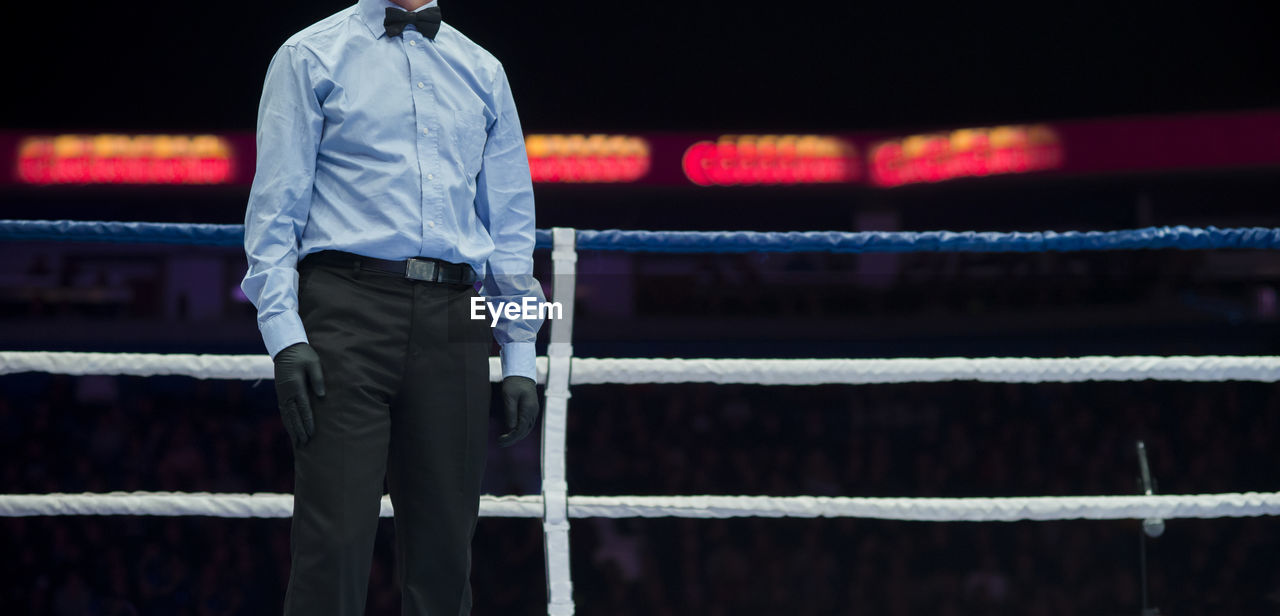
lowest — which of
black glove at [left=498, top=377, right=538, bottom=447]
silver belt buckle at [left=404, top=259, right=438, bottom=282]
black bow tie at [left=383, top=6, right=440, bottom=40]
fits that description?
black glove at [left=498, top=377, right=538, bottom=447]

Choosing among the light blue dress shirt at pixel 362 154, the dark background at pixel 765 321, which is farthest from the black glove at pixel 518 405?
the dark background at pixel 765 321

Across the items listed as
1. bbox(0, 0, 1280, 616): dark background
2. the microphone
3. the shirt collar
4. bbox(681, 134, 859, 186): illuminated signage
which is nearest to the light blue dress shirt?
the shirt collar

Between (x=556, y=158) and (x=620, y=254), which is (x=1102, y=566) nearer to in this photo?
(x=620, y=254)

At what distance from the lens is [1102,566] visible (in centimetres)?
527

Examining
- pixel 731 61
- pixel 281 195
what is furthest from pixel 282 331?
pixel 731 61

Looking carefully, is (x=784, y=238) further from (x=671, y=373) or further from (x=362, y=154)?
(x=362, y=154)

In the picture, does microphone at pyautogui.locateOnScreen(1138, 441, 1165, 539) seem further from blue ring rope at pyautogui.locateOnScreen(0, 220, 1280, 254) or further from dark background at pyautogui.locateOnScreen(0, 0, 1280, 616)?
dark background at pyautogui.locateOnScreen(0, 0, 1280, 616)

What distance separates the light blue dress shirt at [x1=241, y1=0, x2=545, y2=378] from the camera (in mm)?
1229

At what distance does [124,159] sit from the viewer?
334 inches

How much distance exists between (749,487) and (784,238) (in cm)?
415

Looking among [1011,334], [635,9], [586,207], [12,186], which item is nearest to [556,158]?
[586,207]

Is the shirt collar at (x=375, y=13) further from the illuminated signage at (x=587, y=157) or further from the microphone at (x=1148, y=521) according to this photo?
the illuminated signage at (x=587, y=157)

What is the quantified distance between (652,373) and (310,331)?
0.67m

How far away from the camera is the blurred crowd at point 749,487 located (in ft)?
16.5
